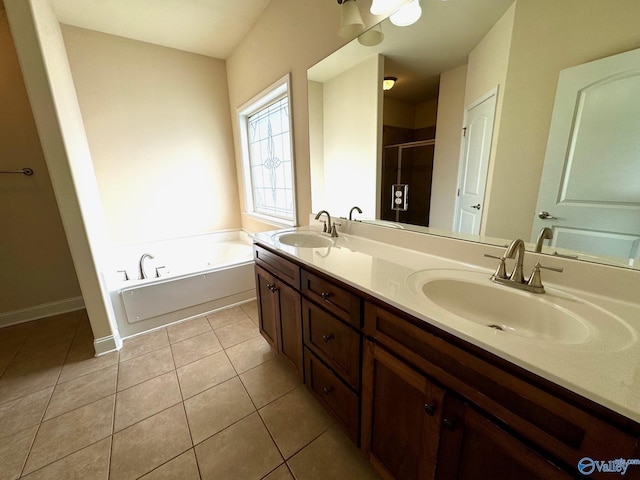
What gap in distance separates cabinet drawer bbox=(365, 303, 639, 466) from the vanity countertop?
0.04 metres

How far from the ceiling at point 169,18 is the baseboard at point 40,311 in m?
2.50

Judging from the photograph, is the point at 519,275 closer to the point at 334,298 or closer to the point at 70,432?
the point at 334,298

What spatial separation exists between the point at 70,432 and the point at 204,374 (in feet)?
2.06

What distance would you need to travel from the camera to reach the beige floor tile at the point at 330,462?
107 centimetres

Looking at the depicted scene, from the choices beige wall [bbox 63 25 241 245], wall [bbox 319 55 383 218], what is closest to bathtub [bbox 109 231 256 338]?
beige wall [bbox 63 25 241 245]

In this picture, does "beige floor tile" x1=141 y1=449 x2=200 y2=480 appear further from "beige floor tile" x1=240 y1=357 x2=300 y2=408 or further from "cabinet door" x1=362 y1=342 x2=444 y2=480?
"cabinet door" x1=362 y1=342 x2=444 y2=480

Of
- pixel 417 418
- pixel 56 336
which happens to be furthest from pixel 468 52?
pixel 56 336

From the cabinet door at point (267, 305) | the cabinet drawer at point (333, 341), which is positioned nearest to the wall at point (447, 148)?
the cabinet drawer at point (333, 341)

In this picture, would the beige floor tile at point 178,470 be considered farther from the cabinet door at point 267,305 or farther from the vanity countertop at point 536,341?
the vanity countertop at point 536,341

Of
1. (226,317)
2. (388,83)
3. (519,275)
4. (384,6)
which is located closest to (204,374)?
(226,317)

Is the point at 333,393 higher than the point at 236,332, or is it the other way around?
the point at 333,393

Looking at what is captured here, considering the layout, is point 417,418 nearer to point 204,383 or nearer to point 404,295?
point 404,295

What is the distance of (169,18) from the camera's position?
86.3 inches

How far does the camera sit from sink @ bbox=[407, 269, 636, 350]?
0.61 meters
